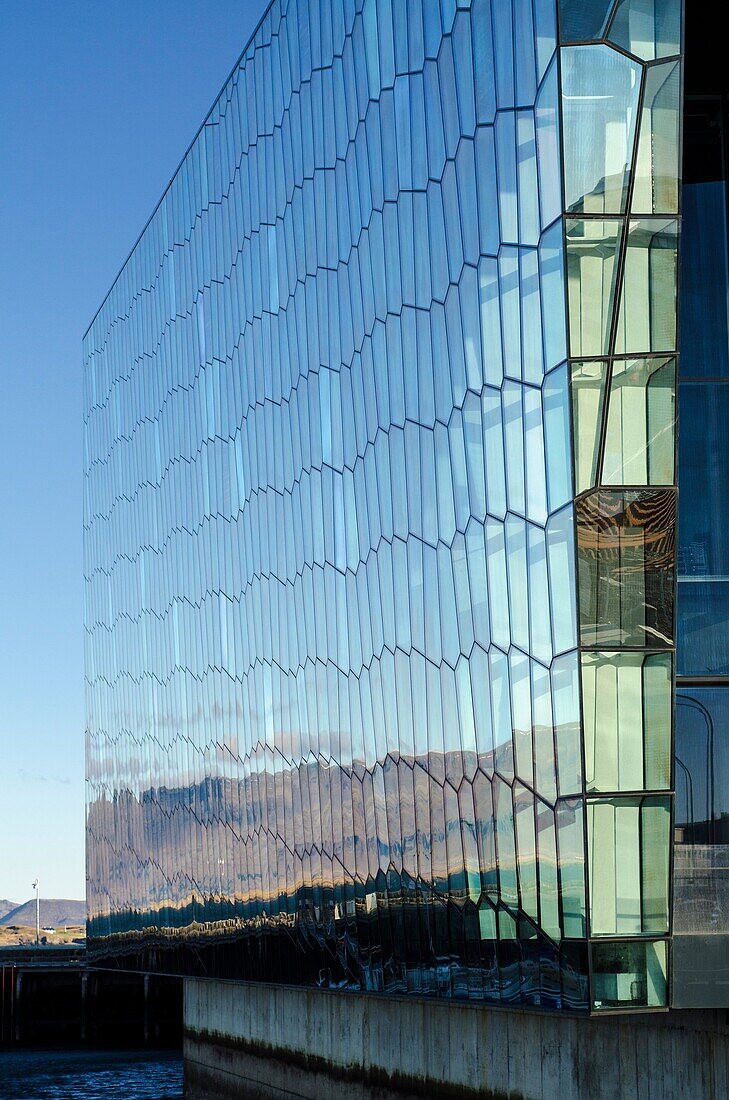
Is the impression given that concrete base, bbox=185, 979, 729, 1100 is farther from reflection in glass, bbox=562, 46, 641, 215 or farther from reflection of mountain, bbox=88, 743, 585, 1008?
reflection in glass, bbox=562, 46, 641, 215

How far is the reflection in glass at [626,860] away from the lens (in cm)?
1584

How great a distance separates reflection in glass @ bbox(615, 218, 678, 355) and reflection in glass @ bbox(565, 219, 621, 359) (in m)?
0.19

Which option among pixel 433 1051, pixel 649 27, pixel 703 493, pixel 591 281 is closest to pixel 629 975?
pixel 703 493

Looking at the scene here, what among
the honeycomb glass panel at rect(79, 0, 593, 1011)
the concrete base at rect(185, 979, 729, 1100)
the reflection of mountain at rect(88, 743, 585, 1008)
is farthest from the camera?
the reflection of mountain at rect(88, 743, 585, 1008)

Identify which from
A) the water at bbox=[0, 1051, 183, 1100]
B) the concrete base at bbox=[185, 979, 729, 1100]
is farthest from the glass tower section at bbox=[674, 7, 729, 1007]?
the water at bbox=[0, 1051, 183, 1100]

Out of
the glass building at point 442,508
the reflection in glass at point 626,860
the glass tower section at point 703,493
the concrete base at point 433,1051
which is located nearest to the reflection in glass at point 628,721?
the glass building at point 442,508

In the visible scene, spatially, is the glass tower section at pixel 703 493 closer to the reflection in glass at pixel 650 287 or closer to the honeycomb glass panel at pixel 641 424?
the honeycomb glass panel at pixel 641 424

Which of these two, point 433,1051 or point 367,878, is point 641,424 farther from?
point 433,1051

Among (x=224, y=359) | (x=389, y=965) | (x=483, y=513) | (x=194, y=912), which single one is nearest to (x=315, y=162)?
(x=224, y=359)

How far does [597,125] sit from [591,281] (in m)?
1.54

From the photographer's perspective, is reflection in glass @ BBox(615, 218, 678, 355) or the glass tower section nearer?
reflection in glass @ BBox(615, 218, 678, 355)

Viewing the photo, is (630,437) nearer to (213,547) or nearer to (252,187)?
(252,187)

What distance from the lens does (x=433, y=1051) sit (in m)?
23.3

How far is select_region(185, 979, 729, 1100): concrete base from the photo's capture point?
1727 centimetres
